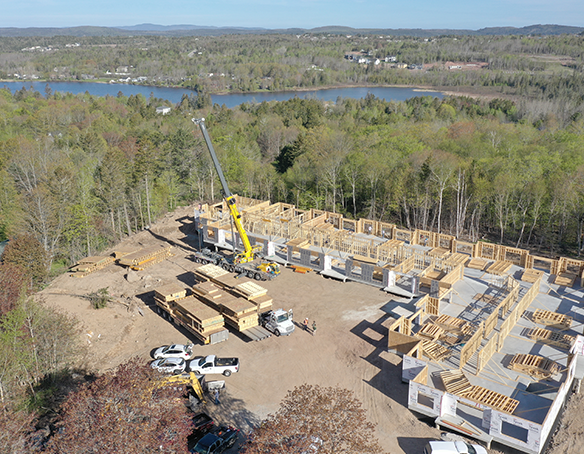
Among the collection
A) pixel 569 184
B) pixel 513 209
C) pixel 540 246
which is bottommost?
pixel 540 246

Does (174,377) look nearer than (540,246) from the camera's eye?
Yes

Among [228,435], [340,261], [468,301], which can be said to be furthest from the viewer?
[340,261]

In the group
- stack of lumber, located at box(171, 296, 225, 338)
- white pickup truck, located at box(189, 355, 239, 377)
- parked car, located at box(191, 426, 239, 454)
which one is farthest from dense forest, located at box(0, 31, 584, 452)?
white pickup truck, located at box(189, 355, 239, 377)

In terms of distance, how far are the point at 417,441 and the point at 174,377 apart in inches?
382

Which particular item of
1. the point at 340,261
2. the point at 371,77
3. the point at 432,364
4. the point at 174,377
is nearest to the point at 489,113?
the point at 340,261

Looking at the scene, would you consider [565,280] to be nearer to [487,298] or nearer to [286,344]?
[487,298]

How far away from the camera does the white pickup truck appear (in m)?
21.0

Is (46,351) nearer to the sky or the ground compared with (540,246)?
nearer to the sky

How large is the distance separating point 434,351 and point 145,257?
2172cm

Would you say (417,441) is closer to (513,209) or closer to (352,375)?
(352,375)

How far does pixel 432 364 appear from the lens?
21344mm

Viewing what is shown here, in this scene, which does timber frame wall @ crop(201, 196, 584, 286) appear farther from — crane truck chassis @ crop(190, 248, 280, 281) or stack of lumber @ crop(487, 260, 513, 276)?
crane truck chassis @ crop(190, 248, 280, 281)

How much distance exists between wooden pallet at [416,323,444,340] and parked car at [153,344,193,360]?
11.3 metres

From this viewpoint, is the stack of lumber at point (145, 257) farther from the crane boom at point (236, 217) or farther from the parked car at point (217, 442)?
the parked car at point (217, 442)
